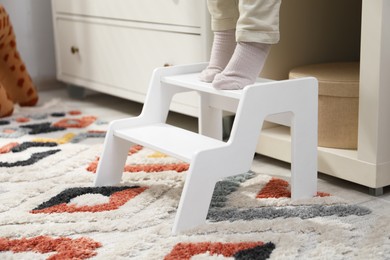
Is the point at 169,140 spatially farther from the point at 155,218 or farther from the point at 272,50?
the point at 272,50

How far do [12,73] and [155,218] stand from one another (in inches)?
52.5

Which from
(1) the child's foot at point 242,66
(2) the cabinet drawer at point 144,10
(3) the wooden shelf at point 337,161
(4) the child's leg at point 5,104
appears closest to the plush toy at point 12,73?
(4) the child's leg at point 5,104

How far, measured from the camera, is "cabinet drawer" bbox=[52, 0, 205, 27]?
1.77m

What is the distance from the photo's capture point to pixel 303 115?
4.24 feet

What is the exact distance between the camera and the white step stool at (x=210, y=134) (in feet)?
3.83

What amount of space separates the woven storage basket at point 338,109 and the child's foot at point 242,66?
0.22 m

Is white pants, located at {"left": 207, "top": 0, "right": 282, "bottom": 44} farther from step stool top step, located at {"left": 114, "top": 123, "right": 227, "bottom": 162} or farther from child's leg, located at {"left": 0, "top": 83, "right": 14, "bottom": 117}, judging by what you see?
child's leg, located at {"left": 0, "top": 83, "right": 14, "bottom": 117}

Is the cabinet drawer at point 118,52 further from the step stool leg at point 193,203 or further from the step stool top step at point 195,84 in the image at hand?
the step stool leg at point 193,203

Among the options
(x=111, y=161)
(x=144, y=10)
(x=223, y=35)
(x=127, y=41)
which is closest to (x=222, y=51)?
(x=223, y=35)

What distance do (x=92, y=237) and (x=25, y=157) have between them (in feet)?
2.04

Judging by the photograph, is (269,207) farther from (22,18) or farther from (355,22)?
(22,18)

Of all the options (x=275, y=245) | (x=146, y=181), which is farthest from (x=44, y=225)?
(x=275, y=245)

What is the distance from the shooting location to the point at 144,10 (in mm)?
2000

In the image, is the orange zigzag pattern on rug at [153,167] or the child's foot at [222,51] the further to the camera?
the orange zigzag pattern on rug at [153,167]
